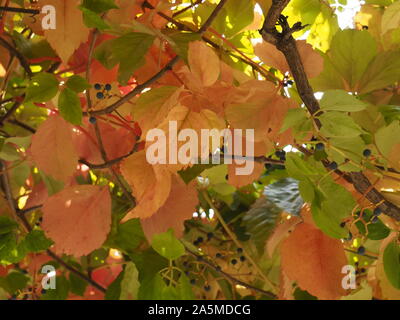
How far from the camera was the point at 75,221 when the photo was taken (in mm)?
354

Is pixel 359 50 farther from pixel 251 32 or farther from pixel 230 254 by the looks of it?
pixel 230 254

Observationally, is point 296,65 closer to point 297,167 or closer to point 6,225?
point 297,167

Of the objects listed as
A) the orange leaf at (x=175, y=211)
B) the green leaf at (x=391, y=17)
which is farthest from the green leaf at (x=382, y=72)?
the orange leaf at (x=175, y=211)

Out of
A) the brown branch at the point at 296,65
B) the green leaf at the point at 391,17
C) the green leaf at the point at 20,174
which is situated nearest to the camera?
the brown branch at the point at 296,65

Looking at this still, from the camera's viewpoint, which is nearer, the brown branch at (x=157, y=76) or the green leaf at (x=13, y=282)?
the brown branch at (x=157, y=76)

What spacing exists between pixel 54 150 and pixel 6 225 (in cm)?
7

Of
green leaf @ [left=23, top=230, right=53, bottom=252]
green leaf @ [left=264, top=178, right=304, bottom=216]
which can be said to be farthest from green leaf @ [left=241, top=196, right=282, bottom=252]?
green leaf @ [left=23, top=230, right=53, bottom=252]

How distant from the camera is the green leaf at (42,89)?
0.98ft

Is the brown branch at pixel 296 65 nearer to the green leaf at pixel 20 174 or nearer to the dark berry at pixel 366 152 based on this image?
the dark berry at pixel 366 152

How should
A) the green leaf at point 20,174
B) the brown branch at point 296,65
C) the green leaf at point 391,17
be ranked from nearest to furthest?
1. the brown branch at point 296,65
2. the green leaf at point 391,17
3. the green leaf at point 20,174

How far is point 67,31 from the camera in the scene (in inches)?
11.6

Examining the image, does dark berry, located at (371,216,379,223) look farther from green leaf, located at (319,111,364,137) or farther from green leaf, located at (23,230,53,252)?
green leaf, located at (23,230,53,252)

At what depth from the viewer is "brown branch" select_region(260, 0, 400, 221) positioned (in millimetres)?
243

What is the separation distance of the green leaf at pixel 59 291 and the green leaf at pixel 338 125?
12.5 inches
